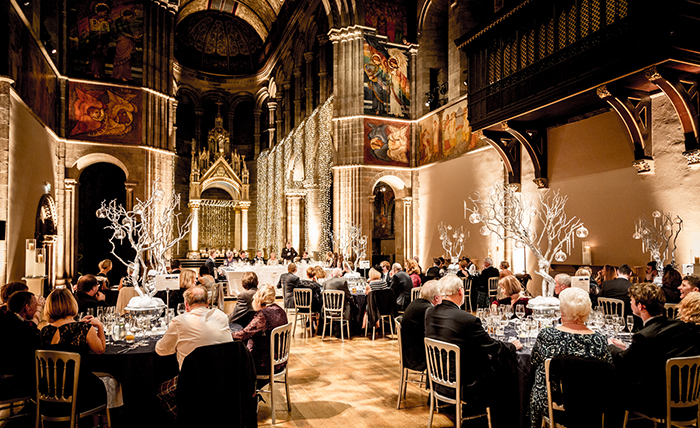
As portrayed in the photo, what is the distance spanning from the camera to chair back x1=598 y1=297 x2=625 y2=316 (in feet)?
18.5

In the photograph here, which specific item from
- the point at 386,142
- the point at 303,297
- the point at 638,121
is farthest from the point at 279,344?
the point at 386,142

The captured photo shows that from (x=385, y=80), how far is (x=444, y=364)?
1361 cm

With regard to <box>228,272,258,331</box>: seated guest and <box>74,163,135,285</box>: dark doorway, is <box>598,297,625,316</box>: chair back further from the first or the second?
<box>74,163,135,285</box>: dark doorway

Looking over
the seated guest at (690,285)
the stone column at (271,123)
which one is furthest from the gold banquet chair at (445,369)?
the stone column at (271,123)

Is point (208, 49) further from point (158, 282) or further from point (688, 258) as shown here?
point (688, 258)

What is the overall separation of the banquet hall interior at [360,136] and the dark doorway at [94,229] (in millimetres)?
68

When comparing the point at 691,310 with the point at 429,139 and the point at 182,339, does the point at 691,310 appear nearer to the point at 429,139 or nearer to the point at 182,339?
the point at 182,339

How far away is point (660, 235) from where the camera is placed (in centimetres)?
770

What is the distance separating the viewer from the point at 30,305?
4098mm

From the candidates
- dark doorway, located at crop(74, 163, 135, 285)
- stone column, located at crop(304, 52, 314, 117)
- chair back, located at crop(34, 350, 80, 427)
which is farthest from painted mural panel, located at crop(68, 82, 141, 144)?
chair back, located at crop(34, 350, 80, 427)

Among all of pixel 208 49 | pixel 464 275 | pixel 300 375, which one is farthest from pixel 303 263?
pixel 208 49

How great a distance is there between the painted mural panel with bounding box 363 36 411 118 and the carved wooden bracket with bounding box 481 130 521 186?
18.6 feet

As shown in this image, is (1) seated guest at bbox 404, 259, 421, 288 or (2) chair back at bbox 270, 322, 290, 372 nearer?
(2) chair back at bbox 270, 322, 290, 372

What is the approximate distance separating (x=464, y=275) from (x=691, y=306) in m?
7.39
